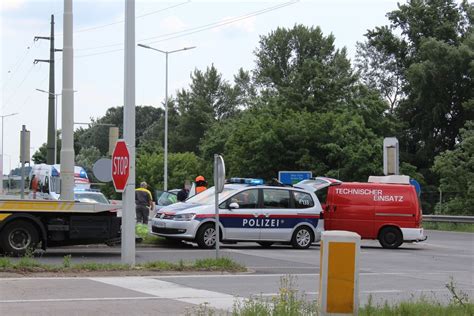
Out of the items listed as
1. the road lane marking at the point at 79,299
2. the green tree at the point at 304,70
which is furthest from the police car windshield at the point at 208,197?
the green tree at the point at 304,70

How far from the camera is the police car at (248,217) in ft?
65.9

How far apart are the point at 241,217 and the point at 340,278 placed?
13.2 metres

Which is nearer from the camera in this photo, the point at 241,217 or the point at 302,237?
the point at 241,217

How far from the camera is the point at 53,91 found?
43219mm

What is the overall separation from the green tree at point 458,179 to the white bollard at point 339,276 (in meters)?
36.6

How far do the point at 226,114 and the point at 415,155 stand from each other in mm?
41071

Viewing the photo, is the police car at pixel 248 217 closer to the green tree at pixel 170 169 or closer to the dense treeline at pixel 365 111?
the dense treeline at pixel 365 111

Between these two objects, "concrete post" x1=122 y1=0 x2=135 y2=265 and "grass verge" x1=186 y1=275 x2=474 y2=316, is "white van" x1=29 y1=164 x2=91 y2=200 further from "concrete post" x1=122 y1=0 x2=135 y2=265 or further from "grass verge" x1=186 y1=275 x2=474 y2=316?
"grass verge" x1=186 y1=275 x2=474 y2=316

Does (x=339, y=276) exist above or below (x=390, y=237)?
above

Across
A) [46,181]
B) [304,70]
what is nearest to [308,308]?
[46,181]

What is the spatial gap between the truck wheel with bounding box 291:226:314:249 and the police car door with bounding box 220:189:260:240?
1.21 meters

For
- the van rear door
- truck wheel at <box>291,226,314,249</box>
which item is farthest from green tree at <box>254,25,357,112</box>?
truck wheel at <box>291,226,314,249</box>

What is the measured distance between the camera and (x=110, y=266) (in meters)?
14.2

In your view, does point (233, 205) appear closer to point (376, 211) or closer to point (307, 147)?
point (376, 211)
